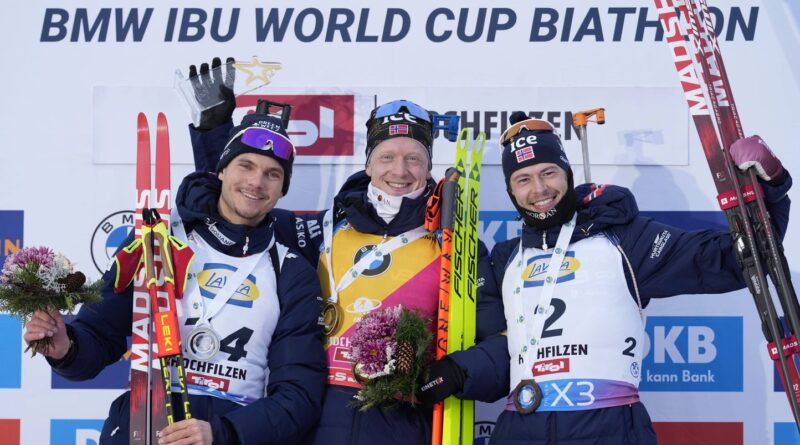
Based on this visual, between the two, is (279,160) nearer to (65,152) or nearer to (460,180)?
(460,180)

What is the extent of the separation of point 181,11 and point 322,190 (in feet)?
3.58

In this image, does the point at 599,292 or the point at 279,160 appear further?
the point at 279,160

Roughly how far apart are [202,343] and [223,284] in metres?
0.23

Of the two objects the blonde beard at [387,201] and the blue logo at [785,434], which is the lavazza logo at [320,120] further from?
the blue logo at [785,434]

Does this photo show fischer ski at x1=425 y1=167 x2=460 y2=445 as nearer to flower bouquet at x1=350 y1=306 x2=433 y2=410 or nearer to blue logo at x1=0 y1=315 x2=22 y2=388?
flower bouquet at x1=350 y1=306 x2=433 y2=410

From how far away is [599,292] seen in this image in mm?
2961

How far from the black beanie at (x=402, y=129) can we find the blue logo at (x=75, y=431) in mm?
1943

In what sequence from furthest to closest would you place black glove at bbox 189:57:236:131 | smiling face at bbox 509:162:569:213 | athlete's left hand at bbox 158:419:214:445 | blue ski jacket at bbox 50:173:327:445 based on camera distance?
black glove at bbox 189:57:236:131
smiling face at bbox 509:162:569:213
blue ski jacket at bbox 50:173:327:445
athlete's left hand at bbox 158:419:214:445

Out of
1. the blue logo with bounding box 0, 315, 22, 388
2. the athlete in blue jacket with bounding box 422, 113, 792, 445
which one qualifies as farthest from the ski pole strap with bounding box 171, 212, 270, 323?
the blue logo with bounding box 0, 315, 22, 388

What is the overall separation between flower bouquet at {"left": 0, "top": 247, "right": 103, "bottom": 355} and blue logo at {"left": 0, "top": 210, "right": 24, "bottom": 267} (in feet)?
4.72

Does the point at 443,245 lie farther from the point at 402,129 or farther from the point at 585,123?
the point at 585,123

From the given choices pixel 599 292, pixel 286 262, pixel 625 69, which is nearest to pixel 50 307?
pixel 286 262

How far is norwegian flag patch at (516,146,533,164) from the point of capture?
3084 mm

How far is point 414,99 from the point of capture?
3.93 m
